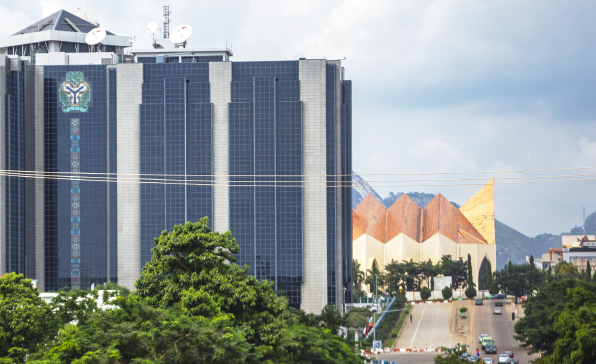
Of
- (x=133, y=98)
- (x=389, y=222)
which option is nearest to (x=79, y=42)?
(x=133, y=98)

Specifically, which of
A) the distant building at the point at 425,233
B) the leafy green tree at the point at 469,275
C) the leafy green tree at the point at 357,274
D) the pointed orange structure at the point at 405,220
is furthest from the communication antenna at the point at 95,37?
the pointed orange structure at the point at 405,220

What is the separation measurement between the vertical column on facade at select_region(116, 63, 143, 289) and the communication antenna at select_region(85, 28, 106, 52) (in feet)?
29.0

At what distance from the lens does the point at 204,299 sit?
3331cm

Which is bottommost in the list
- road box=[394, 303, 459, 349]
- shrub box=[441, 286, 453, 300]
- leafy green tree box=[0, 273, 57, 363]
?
road box=[394, 303, 459, 349]

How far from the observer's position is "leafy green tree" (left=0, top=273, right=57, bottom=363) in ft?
112

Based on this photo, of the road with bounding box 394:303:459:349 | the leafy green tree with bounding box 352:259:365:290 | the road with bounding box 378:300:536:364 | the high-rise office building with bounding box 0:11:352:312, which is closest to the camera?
the road with bounding box 378:300:536:364

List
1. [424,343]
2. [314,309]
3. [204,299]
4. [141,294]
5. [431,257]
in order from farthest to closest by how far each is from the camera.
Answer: [431,257] → [424,343] → [314,309] → [141,294] → [204,299]

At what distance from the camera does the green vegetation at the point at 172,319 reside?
27969mm

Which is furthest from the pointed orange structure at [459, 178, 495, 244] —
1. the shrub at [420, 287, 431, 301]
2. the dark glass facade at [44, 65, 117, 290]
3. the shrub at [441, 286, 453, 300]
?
the dark glass facade at [44, 65, 117, 290]

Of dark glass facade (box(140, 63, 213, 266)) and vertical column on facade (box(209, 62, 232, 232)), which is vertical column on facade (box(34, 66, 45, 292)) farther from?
A: vertical column on facade (box(209, 62, 232, 232))

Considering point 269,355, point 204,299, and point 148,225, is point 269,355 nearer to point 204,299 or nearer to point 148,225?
point 204,299

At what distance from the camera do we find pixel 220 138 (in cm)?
8794

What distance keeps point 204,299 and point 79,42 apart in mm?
74960

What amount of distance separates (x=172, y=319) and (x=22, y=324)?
30.1 feet
